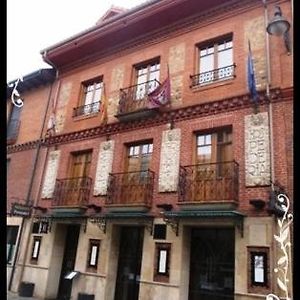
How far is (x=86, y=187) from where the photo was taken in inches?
520

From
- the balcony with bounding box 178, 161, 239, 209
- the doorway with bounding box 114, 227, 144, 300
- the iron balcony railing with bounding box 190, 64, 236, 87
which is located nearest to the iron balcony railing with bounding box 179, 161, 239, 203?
the balcony with bounding box 178, 161, 239, 209

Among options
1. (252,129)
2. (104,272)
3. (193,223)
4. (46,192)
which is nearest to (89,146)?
(46,192)

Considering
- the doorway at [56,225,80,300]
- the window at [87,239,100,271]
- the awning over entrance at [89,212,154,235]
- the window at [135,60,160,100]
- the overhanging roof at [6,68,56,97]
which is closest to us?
the awning over entrance at [89,212,154,235]

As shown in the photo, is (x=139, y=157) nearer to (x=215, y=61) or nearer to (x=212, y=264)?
(x=215, y=61)

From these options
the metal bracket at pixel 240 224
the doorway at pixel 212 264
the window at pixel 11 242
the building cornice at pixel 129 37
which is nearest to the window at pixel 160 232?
the doorway at pixel 212 264

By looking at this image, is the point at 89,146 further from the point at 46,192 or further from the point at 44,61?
the point at 44,61

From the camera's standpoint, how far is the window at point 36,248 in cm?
1396

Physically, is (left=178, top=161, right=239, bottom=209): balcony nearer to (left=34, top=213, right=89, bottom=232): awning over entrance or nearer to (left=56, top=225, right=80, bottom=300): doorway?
(left=34, top=213, right=89, bottom=232): awning over entrance

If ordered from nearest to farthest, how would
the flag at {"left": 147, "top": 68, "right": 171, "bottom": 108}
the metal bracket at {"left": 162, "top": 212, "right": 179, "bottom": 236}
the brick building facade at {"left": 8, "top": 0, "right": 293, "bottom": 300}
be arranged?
the brick building facade at {"left": 8, "top": 0, "right": 293, "bottom": 300} < the metal bracket at {"left": 162, "top": 212, "right": 179, "bottom": 236} < the flag at {"left": 147, "top": 68, "right": 171, "bottom": 108}

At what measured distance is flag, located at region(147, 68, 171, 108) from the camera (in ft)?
38.7

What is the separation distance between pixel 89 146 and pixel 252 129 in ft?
21.8

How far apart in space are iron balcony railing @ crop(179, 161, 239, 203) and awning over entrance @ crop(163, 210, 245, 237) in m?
0.41

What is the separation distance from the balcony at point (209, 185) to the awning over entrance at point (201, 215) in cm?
24

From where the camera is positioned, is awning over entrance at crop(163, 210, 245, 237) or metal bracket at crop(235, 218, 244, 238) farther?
metal bracket at crop(235, 218, 244, 238)
